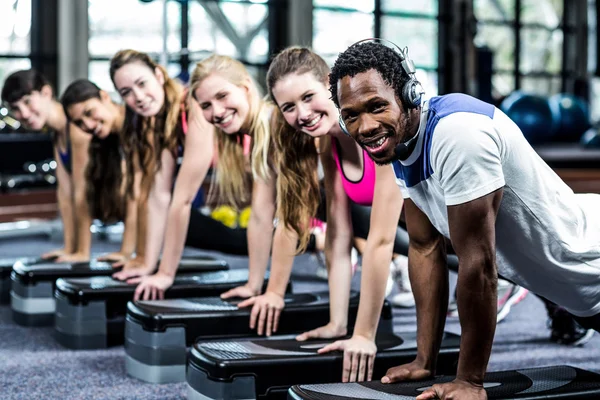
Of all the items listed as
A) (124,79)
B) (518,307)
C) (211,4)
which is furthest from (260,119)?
(211,4)

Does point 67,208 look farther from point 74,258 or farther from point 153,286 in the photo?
point 153,286

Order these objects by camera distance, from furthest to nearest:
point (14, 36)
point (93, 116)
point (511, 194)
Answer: point (14, 36) < point (93, 116) < point (511, 194)

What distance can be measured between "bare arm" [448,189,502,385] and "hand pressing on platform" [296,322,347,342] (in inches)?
32.9

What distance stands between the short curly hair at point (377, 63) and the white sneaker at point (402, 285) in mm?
2225

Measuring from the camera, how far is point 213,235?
442cm

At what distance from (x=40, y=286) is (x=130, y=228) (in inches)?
18.5

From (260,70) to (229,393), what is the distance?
Answer: 23.9ft

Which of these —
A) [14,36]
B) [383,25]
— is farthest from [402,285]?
[383,25]

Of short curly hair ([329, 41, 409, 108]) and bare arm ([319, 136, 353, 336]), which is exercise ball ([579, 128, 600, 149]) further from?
short curly hair ([329, 41, 409, 108])

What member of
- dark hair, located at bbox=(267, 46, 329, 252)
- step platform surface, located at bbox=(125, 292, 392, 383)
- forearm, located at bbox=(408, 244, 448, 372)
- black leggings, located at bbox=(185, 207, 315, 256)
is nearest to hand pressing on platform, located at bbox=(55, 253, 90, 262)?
black leggings, located at bbox=(185, 207, 315, 256)

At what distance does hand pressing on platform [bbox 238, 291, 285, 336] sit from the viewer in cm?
276

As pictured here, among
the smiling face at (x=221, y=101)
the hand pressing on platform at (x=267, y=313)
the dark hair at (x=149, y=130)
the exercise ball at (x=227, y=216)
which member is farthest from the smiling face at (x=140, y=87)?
the exercise ball at (x=227, y=216)

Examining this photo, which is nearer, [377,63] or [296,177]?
[377,63]

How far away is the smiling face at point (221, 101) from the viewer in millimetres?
2797
